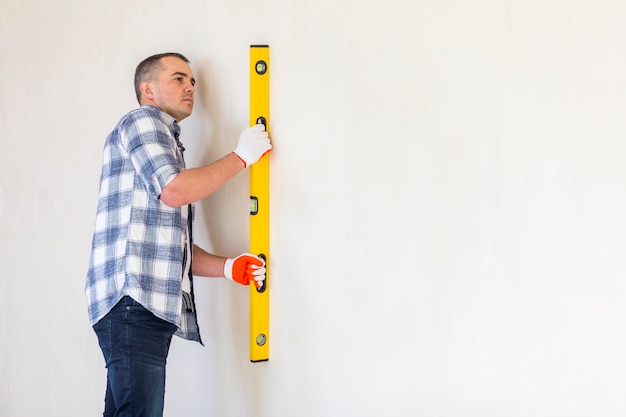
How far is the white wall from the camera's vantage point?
1.70 metres

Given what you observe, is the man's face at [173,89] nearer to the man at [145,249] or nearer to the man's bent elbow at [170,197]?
the man at [145,249]

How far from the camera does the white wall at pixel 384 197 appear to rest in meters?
Result: 1.70

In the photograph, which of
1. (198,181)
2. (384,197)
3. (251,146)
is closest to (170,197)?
(198,181)

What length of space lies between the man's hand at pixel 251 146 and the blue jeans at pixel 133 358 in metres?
0.54

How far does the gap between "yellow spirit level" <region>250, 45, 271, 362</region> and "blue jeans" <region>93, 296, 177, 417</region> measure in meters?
0.30

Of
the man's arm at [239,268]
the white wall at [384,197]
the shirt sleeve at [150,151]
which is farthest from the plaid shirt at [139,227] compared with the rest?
the white wall at [384,197]

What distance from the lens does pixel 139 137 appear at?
2.34 metres

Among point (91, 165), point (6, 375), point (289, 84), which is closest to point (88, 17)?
point (91, 165)

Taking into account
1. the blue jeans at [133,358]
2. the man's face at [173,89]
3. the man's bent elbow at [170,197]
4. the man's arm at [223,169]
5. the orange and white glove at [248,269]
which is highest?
the man's face at [173,89]

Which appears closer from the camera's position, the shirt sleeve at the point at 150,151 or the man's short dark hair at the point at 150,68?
the shirt sleeve at the point at 150,151

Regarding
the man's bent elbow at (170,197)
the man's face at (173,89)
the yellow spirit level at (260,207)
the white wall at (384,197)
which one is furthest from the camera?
the man's face at (173,89)

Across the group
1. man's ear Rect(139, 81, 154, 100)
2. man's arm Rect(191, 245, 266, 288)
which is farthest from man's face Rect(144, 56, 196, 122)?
man's arm Rect(191, 245, 266, 288)

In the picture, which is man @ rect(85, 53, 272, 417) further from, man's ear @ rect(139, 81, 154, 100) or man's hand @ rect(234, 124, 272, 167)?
man's ear @ rect(139, 81, 154, 100)

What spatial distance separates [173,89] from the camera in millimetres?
2541
